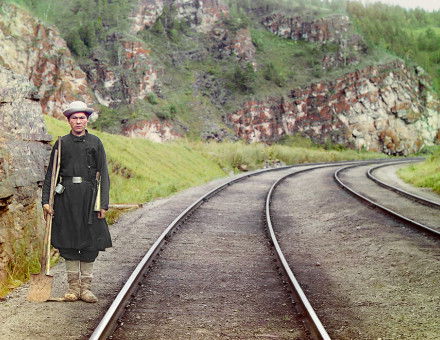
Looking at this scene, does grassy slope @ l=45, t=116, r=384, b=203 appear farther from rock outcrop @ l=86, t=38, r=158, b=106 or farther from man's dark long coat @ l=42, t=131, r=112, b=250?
rock outcrop @ l=86, t=38, r=158, b=106

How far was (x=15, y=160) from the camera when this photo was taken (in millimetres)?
7566

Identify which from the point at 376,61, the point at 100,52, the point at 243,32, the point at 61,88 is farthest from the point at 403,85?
the point at 61,88

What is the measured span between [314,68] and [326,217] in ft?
194

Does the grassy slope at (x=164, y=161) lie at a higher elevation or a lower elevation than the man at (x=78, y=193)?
lower

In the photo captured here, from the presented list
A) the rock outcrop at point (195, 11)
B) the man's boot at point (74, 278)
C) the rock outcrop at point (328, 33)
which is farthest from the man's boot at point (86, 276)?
the rock outcrop at point (328, 33)

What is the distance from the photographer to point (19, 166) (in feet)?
25.1

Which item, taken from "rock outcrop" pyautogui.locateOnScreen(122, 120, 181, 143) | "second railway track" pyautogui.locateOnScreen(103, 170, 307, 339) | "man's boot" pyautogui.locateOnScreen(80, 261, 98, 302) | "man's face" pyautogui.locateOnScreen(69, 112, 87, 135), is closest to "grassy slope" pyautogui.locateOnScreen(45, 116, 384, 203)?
"second railway track" pyautogui.locateOnScreen(103, 170, 307, 339)

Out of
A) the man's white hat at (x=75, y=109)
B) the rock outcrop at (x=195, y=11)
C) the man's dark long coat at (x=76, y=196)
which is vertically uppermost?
the rock outcrop at (x=195, y=11)

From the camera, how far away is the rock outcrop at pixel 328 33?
71188 millimetres

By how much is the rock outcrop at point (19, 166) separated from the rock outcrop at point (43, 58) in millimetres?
41767

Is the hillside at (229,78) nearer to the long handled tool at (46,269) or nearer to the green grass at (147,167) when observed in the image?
the green grass at (147,167)

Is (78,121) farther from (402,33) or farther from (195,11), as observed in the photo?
(402,33)

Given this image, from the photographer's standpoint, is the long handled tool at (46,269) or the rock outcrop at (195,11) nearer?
the long handled tool at (46,269)

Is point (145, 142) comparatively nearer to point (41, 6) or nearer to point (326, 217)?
point (326, 217)
